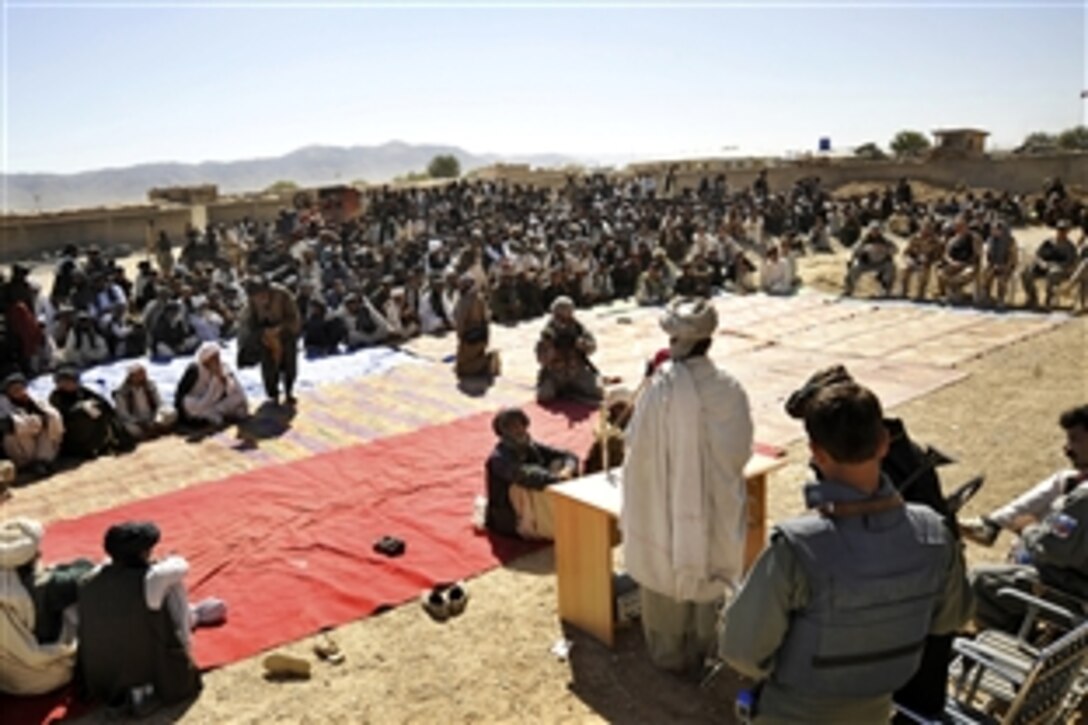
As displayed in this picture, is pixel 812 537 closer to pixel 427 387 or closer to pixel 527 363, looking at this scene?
pixel 427 387

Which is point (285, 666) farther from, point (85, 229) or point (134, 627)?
point (85, 229)

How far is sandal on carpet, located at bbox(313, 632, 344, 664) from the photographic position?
4246mm

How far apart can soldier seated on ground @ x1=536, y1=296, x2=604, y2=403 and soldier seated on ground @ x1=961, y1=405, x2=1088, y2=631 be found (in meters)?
4.92

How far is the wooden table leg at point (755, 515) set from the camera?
14.5ft

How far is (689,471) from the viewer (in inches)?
137

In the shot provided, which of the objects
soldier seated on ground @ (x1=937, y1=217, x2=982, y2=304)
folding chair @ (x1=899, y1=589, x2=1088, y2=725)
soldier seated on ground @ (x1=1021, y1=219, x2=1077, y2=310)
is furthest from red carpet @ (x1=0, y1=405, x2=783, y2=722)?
soldier seated on ground @ (x1=1021, y1=219, x2=1077, y2=310)

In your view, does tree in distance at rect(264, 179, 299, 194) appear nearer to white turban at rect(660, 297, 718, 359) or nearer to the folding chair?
white turban at rect(660, 297, 718, 359)

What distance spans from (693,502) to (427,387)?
6.08 meters

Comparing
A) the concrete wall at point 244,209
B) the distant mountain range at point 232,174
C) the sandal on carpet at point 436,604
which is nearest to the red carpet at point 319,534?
the sandal on carpet at point 436,604

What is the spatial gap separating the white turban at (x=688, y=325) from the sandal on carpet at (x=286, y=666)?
7.27 ft

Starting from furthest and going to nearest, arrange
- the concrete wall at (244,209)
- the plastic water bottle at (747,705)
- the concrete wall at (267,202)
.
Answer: the concrete wall at (244,209) → the concrete wall at (267,202) → the plastic water bottle at (747,705)

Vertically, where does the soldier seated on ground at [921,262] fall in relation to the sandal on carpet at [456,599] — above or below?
above

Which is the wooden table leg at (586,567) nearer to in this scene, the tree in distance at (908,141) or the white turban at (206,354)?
the white turban at (206,354)

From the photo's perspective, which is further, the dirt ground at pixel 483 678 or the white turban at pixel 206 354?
the white turban at pixel 206 354
